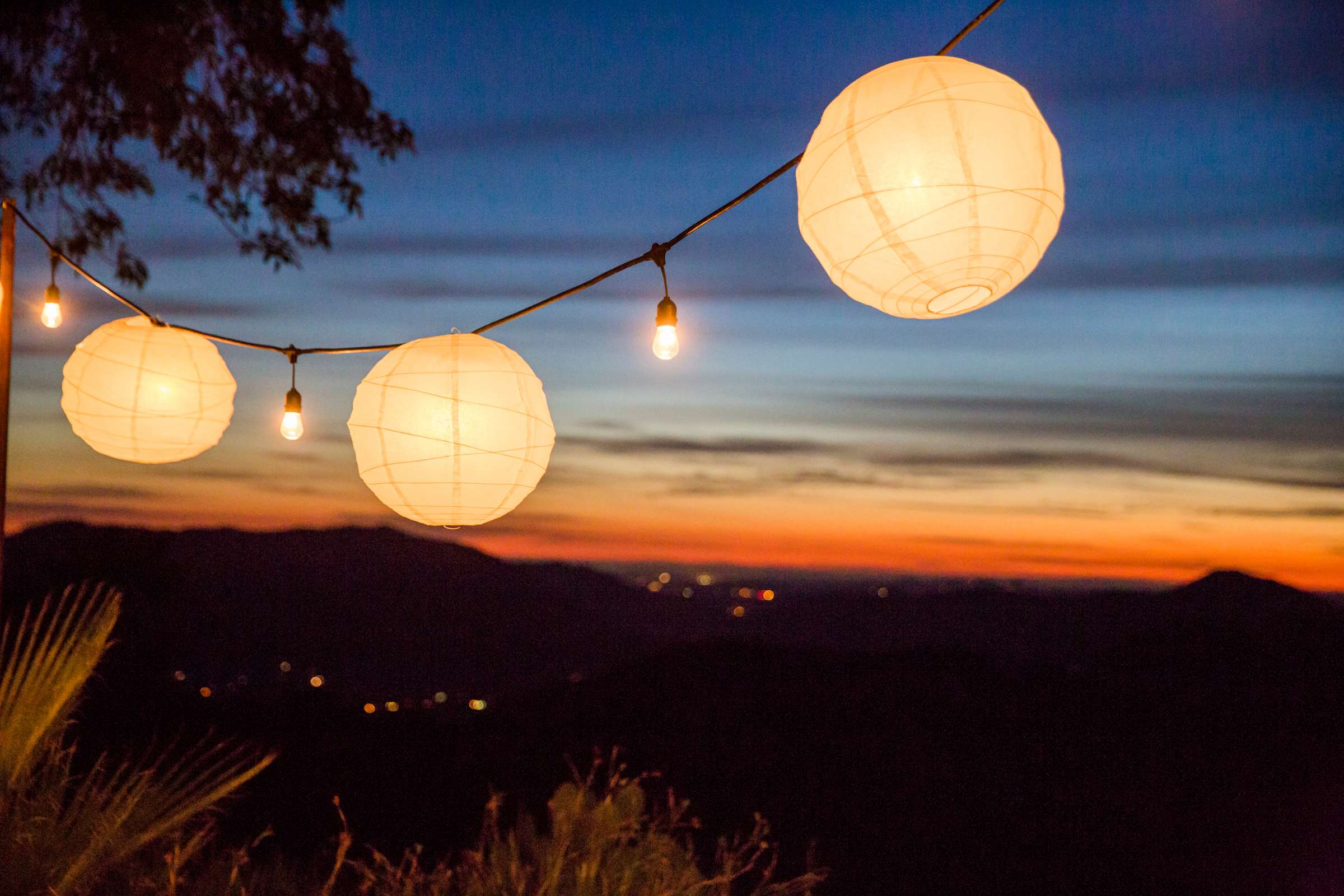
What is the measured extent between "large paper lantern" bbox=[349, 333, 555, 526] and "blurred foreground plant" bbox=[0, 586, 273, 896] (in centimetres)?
65

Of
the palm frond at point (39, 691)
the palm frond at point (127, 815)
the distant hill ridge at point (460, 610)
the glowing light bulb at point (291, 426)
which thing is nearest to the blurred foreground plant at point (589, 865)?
the palm frond at point (127, 815)

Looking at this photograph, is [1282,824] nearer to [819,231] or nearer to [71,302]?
[819,231]

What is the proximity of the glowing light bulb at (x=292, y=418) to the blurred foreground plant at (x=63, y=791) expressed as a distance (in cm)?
79

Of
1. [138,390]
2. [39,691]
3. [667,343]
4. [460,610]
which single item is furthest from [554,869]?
[460,610]

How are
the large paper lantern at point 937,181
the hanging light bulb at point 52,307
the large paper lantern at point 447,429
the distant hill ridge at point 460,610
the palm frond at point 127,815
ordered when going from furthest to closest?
1. the distant hill ridge at point 460,610
2. the hanging light bulb at point 52,307
3. the large paper lantern at point 447,429
4. the palm frond at point 127,815
5. the large paper lantern at point 937,181

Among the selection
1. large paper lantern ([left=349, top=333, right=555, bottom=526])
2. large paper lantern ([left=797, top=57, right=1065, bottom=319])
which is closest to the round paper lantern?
large paper lantern ([left=349, top=333, right=555, bottom=526])

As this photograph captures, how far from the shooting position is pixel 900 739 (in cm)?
1116

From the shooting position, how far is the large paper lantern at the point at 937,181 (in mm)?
1361

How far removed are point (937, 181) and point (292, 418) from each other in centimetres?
234

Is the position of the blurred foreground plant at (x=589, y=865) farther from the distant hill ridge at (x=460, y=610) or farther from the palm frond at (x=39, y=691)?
the distant hill ridge at (x=460, y=610)

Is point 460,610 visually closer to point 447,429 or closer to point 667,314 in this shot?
point 447,429

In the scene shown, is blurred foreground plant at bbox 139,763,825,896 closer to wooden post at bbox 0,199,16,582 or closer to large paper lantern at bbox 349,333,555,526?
large paper lantern at bbox 349,333,555,526

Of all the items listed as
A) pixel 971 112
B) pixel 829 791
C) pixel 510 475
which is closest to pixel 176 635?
pixel 829 791

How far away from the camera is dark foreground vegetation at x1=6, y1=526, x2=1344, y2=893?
9.09m
